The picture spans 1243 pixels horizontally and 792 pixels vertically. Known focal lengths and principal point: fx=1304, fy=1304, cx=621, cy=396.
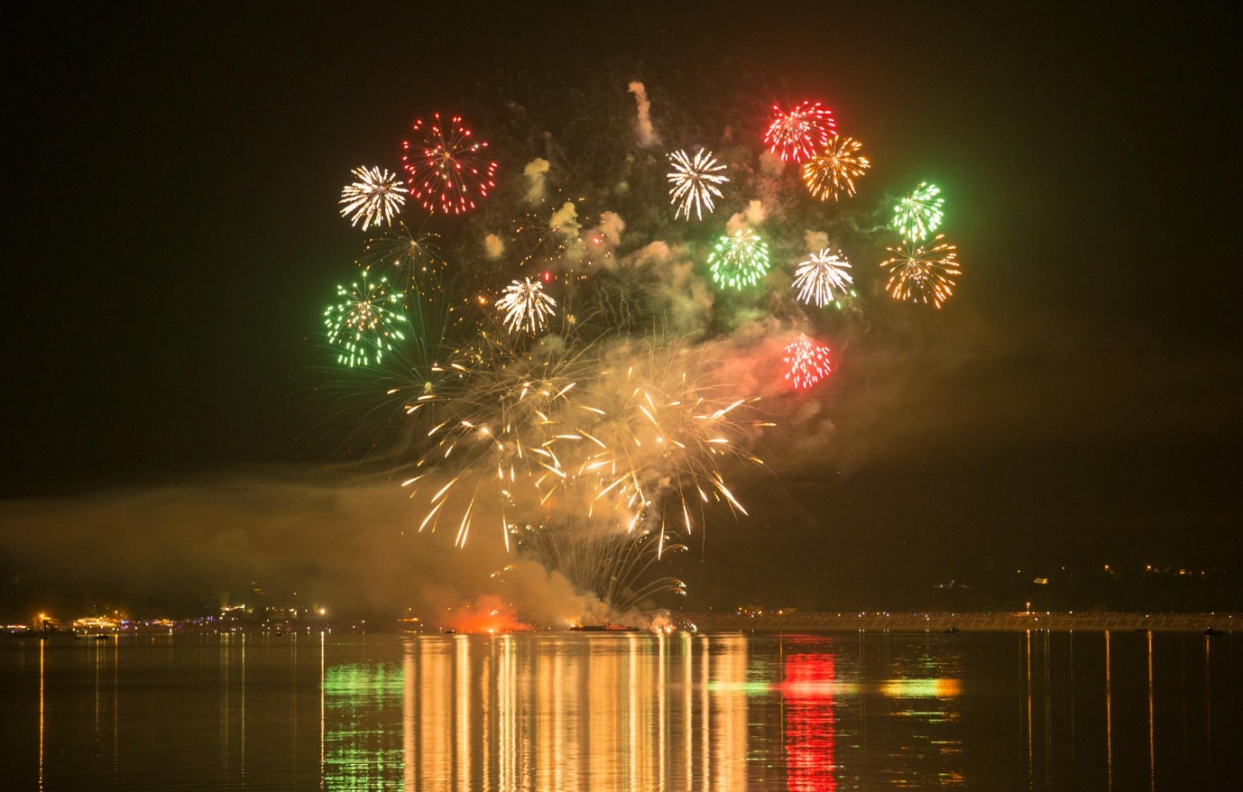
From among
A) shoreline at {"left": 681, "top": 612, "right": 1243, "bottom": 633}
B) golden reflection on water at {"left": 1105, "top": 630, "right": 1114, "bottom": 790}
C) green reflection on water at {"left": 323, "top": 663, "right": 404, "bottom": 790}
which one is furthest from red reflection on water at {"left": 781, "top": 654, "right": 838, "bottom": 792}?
shoreline at {"left": 681, "top": 612, "right": 1243, "bottom": 633}

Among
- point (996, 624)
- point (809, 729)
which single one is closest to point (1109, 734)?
point (809, 729)

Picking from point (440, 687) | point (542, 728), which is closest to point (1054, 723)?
point (542, 728)

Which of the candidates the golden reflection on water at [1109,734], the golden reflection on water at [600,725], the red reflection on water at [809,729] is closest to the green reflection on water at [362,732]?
the golden reflection on water at [600,725]

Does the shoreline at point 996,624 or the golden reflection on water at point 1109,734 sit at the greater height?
the golden reflection on water at point 1109,734

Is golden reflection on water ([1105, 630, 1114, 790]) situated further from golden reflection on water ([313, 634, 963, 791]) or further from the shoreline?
the shoreline

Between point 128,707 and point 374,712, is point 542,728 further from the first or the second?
point 128,707

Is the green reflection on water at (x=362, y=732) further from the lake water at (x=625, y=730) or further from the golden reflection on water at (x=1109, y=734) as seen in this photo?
the golden reflection on water at (x=1109, y=734)
